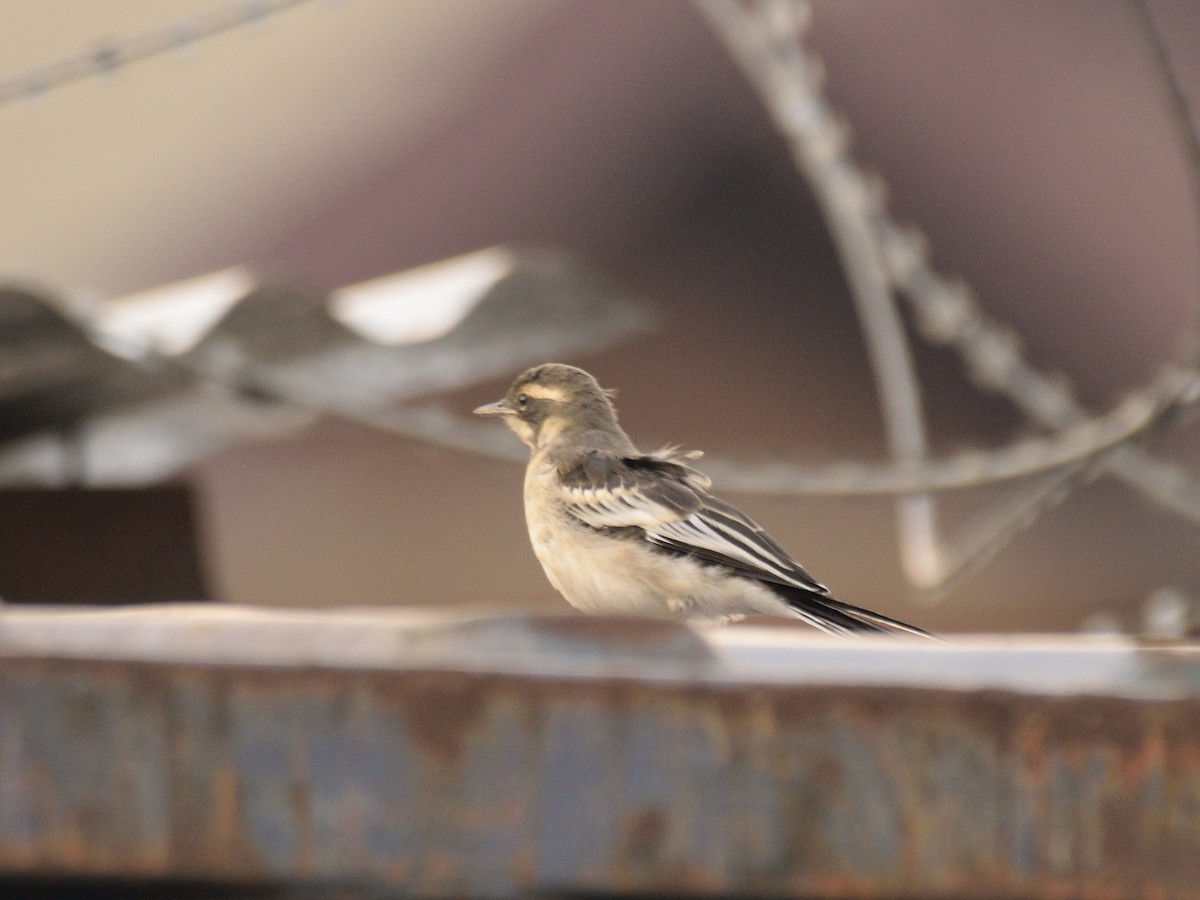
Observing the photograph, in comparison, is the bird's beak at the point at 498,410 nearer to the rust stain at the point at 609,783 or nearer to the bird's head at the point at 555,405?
the bird's head at the point at 555,405

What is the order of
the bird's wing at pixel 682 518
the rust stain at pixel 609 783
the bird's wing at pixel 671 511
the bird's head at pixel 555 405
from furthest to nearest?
the bird's head at pixel 555 405 → the bird's wing at pixel 671 511 → the bird's wing at pixel 682 518 → the rust stain at pixel 609 783

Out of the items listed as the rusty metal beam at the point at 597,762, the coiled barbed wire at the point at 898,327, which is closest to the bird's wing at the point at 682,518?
the coiled barbed wire at the point at 898,327

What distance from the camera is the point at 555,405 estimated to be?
182 inches

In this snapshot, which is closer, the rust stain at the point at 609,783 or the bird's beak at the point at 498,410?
the rust stain at the point at 609,783

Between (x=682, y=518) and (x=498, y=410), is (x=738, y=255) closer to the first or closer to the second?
(x=498, y=410)

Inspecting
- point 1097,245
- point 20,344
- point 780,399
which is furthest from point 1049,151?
point 20,344

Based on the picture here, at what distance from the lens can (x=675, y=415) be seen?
417 inches

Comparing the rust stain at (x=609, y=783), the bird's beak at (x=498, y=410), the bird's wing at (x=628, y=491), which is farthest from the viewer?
the bird's beak at (x=498, y=410)

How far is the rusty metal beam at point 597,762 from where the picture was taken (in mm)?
1653

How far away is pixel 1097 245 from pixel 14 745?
30.2 feet

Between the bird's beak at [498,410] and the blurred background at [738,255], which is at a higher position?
the blurred background at [738,255]

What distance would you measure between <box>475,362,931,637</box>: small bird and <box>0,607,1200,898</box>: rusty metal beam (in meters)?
1.69

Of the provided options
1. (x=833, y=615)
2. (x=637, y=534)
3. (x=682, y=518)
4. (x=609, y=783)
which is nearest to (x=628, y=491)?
(x=637, y=534)

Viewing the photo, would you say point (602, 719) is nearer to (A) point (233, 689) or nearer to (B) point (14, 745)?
(A) point (233, 689)
